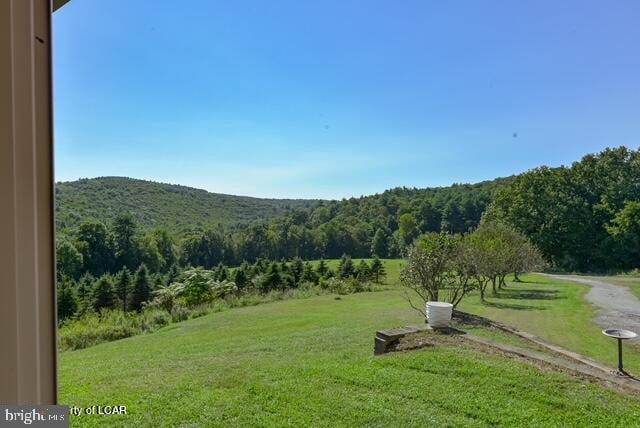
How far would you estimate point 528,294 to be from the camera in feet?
35.2

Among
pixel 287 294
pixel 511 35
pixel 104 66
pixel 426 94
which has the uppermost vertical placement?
pixel 426 94

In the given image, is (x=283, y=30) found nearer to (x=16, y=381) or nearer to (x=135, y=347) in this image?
(x=16, y=381)

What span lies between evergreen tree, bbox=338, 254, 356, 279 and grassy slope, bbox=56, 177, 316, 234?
3.20 metres

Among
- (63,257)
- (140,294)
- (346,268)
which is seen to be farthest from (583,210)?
(63,257)

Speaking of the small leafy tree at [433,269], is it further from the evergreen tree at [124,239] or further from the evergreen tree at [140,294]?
the evergreen tree at [140,294]

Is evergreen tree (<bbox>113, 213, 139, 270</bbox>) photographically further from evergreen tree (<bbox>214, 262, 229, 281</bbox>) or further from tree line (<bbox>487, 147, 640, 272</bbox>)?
evergreen tree (<bbox>214, 262, 229, 281</bbox>)

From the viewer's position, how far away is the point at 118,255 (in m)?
2.06

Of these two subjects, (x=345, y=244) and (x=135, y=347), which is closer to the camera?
(x=135, y=347)

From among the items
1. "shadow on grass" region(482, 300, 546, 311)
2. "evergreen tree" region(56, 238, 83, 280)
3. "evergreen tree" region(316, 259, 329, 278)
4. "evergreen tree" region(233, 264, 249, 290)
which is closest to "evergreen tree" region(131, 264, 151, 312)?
"evergreen tree" region(233, 264, 249, 290)

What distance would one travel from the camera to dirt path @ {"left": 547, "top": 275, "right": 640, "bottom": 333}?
6.51 meters

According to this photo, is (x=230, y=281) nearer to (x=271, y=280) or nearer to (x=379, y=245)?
(x=271, y=280)

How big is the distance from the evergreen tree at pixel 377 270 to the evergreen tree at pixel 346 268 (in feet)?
2.51

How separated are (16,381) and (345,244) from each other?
1757 centimetres

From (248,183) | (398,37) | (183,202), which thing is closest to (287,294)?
(183,202)
